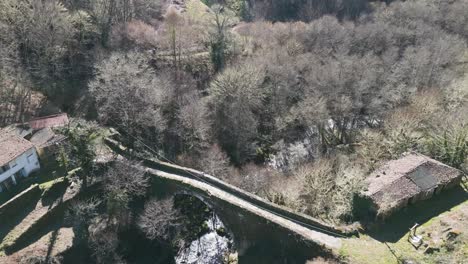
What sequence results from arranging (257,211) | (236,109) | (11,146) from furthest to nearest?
(236,109), (11,146), (257,211)

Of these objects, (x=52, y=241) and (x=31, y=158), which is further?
(x=31, y=158)

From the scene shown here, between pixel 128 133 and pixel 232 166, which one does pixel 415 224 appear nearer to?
pixel 232 166

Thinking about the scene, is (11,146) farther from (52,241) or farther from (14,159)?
(52,241)

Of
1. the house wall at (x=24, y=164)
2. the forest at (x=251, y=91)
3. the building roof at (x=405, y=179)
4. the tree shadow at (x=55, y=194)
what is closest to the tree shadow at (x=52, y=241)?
the tree shadow at (x=55, y=194)

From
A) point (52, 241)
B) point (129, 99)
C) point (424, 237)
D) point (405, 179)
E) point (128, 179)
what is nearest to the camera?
point (424, 237)

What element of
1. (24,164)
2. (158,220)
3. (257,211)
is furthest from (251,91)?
(24,164)

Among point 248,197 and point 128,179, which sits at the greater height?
point 128,179

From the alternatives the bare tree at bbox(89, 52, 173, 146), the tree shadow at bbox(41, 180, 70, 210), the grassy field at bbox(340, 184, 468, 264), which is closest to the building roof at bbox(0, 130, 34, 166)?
the tree shadow at bbox(41, 180, 70, 210)
